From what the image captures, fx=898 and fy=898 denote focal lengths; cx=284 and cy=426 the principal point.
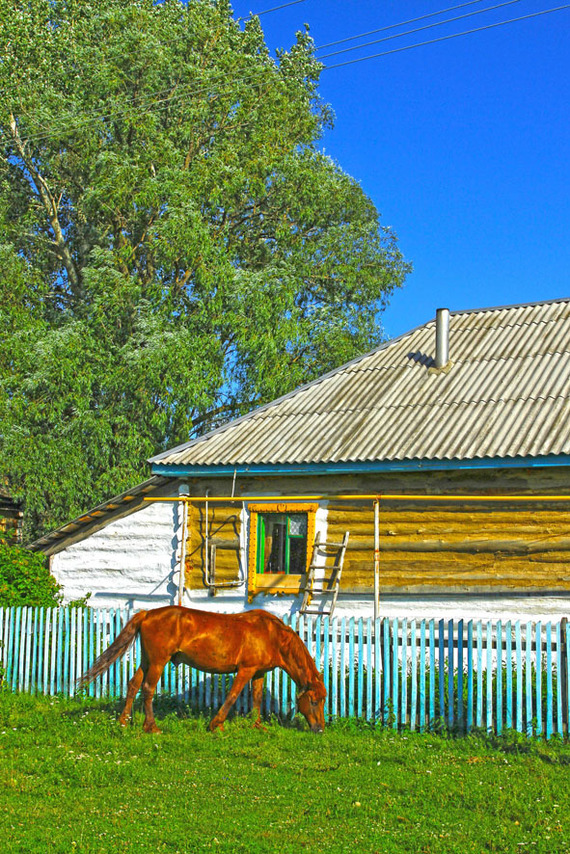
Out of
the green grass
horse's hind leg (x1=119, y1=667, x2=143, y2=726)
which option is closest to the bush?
the green grass

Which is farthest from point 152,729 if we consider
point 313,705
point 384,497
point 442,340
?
point 442,340

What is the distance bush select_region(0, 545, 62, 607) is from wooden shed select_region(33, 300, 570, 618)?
1241 mm

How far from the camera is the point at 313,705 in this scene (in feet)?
34.5

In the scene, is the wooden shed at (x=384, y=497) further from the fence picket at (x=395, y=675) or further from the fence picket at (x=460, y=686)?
the fence picket at (x=460, y=686)

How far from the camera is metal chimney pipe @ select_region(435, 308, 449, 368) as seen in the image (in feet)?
56.9

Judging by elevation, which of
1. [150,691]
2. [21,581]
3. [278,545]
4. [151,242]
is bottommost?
[150,691]

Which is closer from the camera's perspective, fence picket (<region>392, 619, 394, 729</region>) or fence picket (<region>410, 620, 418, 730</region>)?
fence picket (<region>410, 620, 418, 730</region>)

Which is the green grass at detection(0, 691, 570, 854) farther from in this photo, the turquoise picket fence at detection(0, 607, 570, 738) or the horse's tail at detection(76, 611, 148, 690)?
the horse's tail at detection(76, 611, 148, 690)

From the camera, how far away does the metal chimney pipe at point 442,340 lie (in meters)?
17.3

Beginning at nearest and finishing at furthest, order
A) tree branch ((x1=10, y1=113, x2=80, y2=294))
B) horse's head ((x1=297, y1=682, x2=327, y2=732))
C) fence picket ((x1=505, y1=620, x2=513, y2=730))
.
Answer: fence picket ((x1=505, y1=620, x2=513, y2=730)), horse's head ((x1=297, y1=682, x2=327, y2=732)), tree branch ((x1=10, y1=113, x2=80, y2=294))

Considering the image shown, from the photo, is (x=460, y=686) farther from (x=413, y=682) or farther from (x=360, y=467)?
(x=360, y=467)

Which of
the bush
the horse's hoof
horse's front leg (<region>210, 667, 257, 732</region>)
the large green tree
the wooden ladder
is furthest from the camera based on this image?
the large green tree

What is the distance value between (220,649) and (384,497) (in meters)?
3.89

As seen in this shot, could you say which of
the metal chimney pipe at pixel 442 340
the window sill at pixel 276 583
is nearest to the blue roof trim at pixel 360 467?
the window sill at pixel 276 583
